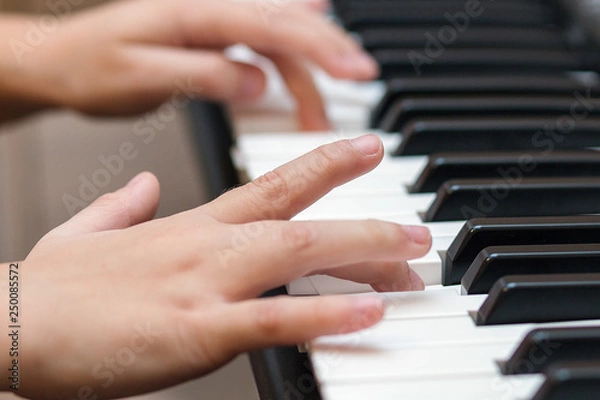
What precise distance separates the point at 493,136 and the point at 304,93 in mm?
293

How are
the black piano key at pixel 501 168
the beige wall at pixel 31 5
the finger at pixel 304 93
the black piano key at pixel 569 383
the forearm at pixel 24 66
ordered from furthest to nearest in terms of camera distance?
1. the beige wall at pixel 31 5
2. the forearm at pixel 24 66
3. the finger at pixel 304 93
4. the black piano key at pixel 501 168
5. the black piano key at pixel 569 383

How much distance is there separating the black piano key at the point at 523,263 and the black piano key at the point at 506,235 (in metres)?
0.02

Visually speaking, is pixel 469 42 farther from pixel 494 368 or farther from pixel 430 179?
pixel 494 368

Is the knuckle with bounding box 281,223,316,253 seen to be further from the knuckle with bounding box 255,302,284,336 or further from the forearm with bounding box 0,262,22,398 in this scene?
the forearm with bounding box 0,262,22,398

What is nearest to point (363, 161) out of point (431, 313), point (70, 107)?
point (431, 313)

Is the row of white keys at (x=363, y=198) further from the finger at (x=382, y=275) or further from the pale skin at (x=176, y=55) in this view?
the pale skin at (x=176, y=55)

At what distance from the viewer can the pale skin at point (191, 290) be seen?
0.55 meters

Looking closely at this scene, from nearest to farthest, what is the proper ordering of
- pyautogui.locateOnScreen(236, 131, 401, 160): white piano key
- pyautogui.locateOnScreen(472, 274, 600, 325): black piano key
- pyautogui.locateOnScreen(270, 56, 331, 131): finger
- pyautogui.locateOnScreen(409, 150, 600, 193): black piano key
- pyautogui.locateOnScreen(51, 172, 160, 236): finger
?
pyautogui.locateOnScreen(472, 274, 600, 325): black piano key → pyautogui.locateOnScreen(51, 172, 160, 236): finger → pyautogui.locateOnScreen(409, 150, 600, 193): black piano key → pyautogui.locateOnScreen(236, 131, 401, 160): white piano key → pyautogui.locateOnScreen(270, 56, 331, 131): finger

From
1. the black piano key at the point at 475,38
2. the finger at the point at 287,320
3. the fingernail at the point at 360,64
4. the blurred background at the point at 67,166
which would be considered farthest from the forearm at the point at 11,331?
the black piano key at the point at 475,38

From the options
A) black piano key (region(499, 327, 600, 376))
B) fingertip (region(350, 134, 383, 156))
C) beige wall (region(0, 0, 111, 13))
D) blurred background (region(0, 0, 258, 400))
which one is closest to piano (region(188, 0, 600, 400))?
black piano key (region(499, 327, 600, 376))

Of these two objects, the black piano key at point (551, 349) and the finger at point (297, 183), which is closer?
the black piano key at point (551, 349)

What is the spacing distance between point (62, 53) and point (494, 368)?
2.82ft

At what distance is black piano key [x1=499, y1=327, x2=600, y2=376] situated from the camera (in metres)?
0.52

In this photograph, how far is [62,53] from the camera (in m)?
1.15
